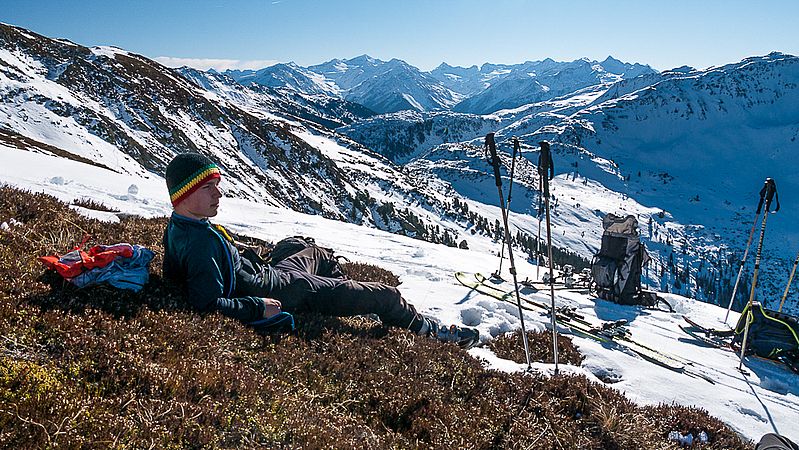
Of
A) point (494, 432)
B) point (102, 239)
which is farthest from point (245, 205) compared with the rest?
point (494, 432)

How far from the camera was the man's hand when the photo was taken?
6.02 m

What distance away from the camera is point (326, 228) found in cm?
2073

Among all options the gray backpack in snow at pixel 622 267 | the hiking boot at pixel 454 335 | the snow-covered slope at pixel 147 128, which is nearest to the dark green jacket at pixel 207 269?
the hiking boot at pixel 454 335

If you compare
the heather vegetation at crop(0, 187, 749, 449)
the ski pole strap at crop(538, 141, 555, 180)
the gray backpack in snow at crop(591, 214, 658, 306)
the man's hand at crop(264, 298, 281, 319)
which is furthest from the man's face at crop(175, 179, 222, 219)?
the gray backpack in snow at crop(591, 214, 658, 306)

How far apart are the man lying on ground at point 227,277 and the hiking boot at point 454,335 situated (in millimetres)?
451

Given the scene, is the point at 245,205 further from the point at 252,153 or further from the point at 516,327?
the point at 252,153

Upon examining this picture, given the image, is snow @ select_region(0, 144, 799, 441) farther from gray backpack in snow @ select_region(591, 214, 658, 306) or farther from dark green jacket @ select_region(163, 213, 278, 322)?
dark green jacket @ select_region(163, 213, 278, 322)

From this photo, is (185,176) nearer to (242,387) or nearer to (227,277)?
(227,277)

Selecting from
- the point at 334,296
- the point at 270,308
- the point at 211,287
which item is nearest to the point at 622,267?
the point at 334,296

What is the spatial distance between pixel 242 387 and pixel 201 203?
2.46m

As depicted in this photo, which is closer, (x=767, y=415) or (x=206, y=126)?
(x=767, y=415)

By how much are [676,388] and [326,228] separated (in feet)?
51.7

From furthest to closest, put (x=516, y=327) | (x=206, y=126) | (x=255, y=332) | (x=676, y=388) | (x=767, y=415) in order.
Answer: (x=206, y=126)
(x=516, y=327)
(x=676, y=388)
(x=767, y=415)
(x=255, y=332)

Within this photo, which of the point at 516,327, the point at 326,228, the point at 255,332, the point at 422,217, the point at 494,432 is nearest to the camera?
the point at 494,432
